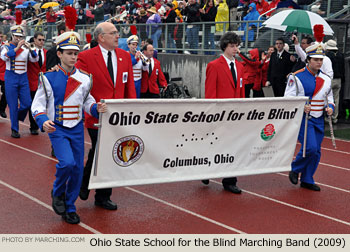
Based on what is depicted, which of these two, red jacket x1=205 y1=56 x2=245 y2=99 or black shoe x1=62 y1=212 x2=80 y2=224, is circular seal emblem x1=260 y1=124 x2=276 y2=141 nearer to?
red jacket x1=205 y1=56 x2=245 y2=99

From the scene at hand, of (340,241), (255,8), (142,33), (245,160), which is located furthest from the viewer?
(142,33)

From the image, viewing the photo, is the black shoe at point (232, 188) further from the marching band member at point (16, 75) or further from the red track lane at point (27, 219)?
the marching band member at point (16, 75)

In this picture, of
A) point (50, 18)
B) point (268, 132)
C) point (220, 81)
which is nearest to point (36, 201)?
point (220, 81)

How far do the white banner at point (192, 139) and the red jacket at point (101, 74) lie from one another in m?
0.38

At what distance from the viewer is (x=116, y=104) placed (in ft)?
20.7

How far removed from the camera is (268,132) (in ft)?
25.6

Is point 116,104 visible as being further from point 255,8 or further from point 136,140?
point 255,8

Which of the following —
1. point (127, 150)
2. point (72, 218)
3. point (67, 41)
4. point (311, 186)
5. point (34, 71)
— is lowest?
point (311, 186)

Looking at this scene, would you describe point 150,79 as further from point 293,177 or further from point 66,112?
point 66,112

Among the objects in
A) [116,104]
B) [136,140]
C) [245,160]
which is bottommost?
[245,160]

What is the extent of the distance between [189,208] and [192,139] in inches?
32.8

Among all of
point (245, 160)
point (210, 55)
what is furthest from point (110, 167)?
point (210, 55)

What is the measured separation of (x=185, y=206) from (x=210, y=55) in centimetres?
1158

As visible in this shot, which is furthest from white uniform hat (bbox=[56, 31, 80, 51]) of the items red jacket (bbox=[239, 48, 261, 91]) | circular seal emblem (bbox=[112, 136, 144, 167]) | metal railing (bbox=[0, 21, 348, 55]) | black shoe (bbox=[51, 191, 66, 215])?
metal railing (bbox=[0, 21, 348, 55])
